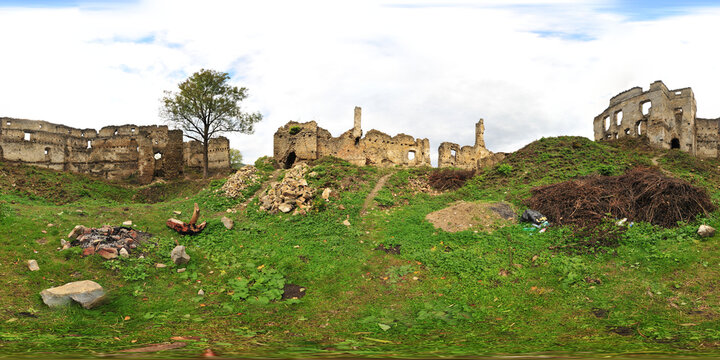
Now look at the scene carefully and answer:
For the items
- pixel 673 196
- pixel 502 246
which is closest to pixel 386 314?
pixel 502 246

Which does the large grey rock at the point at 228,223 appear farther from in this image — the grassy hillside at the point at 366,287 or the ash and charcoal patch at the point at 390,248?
the ash and charcoal patch at the point at 390,248

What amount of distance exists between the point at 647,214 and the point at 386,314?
986 cm

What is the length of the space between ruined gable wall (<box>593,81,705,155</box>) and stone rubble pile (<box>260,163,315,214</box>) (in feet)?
108

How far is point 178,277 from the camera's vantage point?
10.2 metres

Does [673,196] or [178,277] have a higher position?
[673,196]

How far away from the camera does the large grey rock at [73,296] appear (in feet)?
25.6

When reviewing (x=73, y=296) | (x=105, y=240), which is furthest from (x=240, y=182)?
(x=73, y=296)

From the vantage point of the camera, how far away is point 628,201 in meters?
13.1

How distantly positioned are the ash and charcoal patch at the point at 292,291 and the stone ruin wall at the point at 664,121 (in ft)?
120

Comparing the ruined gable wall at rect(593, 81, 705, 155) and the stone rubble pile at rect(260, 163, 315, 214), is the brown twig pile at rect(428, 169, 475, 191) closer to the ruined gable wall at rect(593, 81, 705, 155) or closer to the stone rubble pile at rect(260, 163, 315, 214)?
the stone rubble pile at rect(260, 163, 315, 214)

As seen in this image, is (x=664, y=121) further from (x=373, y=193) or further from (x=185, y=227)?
(x=185, y=227)

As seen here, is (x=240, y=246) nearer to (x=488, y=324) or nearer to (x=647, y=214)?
(x=488, y=324)

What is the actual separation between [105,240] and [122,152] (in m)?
29.8

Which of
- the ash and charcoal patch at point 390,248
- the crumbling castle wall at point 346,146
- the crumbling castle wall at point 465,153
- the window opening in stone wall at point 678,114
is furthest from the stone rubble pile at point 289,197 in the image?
the window opening in stone wall at point 678,114
